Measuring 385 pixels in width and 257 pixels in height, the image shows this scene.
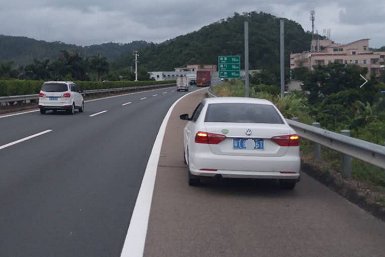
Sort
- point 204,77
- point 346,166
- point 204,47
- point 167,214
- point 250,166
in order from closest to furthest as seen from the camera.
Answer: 1. point 167,214
2. point 250,166
3. point 346,166
4. point 204,47
5. point 204,77

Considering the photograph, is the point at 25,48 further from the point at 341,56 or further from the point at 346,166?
the point at 346,166

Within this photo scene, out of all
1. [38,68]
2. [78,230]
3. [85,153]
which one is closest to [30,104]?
[85,153]

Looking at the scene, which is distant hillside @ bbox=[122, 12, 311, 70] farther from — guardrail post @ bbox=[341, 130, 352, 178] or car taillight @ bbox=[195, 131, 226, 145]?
car taillight @ bbox=[195, 131, 226, 145]

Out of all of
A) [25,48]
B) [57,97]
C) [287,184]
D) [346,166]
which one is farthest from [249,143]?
[25,48]

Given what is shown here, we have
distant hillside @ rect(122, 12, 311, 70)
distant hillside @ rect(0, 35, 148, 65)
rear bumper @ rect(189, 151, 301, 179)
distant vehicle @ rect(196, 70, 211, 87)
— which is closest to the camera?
rear bumper @ rect(189, 151, 301, 179)

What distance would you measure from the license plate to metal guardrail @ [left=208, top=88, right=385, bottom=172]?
140 cm

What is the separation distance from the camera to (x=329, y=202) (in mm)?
8484

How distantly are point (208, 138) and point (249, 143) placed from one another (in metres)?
0.63

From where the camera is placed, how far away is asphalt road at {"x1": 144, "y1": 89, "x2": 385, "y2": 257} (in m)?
5.97

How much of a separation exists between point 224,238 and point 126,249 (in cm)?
111

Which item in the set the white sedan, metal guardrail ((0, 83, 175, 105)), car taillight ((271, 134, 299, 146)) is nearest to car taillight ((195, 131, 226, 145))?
the white sedan

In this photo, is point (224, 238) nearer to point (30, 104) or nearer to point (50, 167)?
point (50, 167)

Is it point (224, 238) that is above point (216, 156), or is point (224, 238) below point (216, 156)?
below

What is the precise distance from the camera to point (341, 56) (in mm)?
75500
